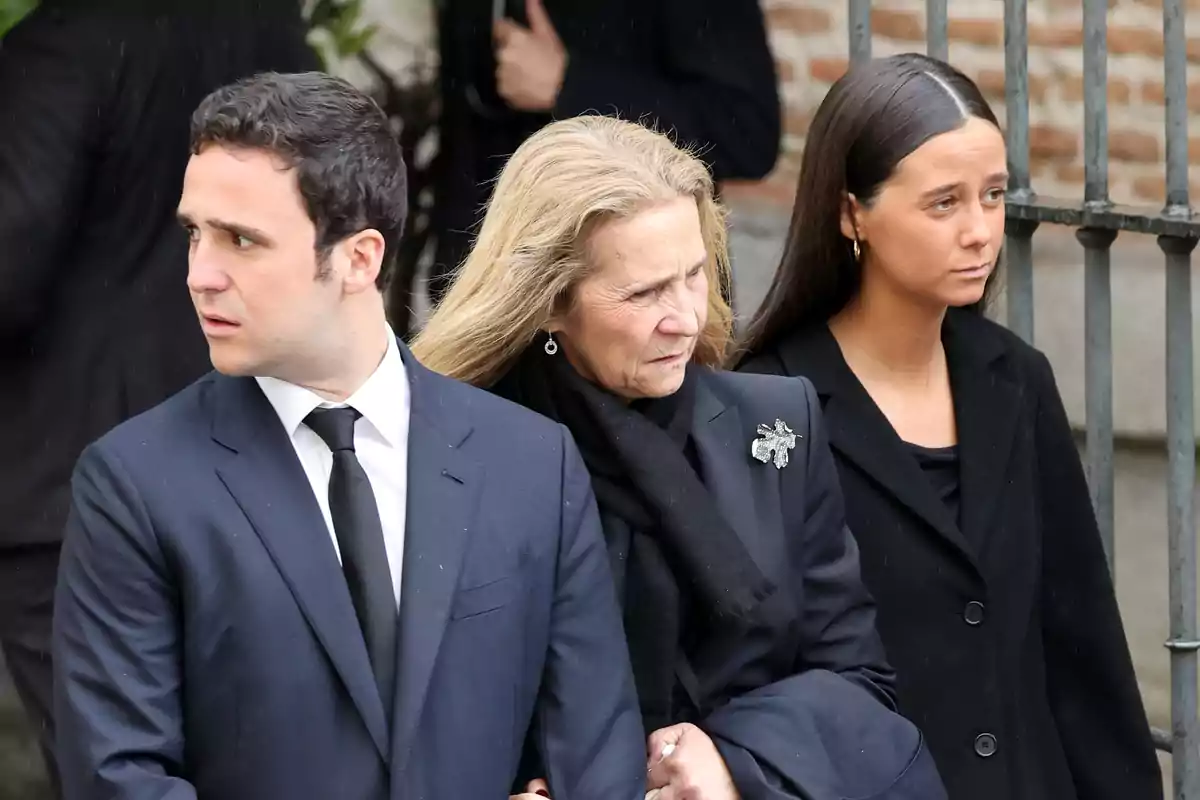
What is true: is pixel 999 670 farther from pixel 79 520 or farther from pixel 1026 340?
pixel 79 520

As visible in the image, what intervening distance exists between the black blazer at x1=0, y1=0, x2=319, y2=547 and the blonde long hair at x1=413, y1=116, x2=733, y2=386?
3.05ft

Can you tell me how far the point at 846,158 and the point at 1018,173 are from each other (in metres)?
0.73

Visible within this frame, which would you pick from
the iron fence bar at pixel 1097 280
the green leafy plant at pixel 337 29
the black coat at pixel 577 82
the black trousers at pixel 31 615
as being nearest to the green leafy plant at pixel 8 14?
the green leafy plant at pixel 337 29

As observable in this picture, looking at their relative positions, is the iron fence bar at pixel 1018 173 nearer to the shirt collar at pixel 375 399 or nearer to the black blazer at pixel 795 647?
the black blazer at pixel 795 647

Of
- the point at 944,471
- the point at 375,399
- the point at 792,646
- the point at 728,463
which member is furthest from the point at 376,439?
the point at 944,471

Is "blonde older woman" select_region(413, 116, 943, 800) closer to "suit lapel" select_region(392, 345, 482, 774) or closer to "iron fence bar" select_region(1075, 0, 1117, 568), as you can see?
"suit lapel" select_region(392, 345, 482, 774)

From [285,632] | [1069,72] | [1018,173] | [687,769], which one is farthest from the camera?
[1069,72]

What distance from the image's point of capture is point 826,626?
280 centimetres

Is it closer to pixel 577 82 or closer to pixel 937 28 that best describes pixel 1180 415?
pixel 937 28

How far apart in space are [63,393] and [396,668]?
148cm

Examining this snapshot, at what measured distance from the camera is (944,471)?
3.34 meters

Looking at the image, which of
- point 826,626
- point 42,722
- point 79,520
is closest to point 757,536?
point 826,626

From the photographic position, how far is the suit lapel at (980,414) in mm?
3305

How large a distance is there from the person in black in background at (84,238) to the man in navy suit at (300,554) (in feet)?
3.88
